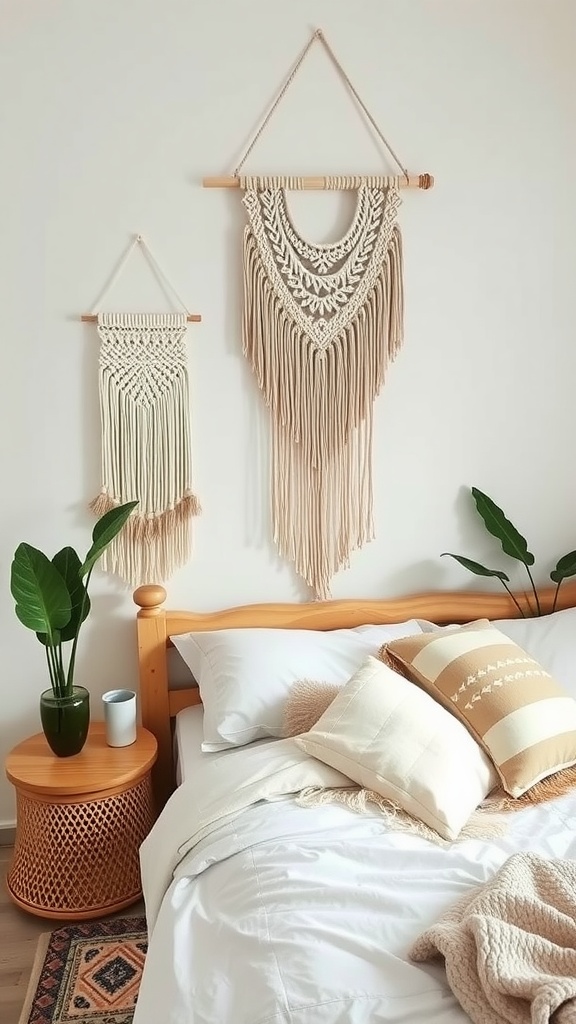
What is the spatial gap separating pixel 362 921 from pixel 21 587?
117 centimetres

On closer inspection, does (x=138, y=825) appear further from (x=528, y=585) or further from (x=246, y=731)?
(x=528, y=585)

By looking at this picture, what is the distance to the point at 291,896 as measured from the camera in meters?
1.56

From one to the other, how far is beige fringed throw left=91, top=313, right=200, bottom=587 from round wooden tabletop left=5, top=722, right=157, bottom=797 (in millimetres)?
449

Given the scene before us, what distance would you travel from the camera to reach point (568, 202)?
2717mm

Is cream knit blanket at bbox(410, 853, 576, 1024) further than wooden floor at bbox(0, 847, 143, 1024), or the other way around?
wooden floor at bbox(0, 847, 143, 1024)

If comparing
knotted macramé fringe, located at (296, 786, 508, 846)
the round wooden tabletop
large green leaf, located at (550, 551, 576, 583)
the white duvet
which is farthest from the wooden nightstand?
large green leaf, located at (550, 551, 576, 583)

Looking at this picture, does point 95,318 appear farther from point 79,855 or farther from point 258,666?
point 79,855

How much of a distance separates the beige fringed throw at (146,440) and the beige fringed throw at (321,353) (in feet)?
0.76

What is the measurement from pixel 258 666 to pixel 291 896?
30.3 inches

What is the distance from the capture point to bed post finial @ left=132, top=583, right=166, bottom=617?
2.48 m

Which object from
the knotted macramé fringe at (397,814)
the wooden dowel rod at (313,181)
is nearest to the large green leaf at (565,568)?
the knotted macramé fringe at (397,814)

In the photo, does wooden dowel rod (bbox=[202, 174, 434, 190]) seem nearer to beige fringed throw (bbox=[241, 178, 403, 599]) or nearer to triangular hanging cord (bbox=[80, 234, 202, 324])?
beige fringed throw (bbox=[241, 178, 403, 599])

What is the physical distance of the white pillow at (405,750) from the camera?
1.83 m

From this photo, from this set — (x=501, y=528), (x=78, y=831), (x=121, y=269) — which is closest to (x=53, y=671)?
(x=78, y=831)
